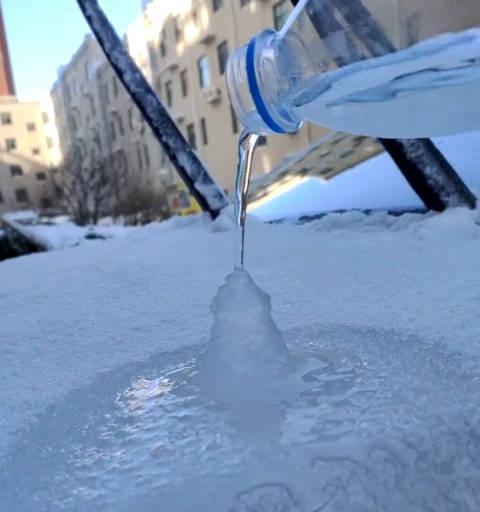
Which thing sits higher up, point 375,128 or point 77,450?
point 375,128

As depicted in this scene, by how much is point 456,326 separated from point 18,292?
4.49 ft

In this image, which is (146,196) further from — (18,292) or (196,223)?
(18,292)

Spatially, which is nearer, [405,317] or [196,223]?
[405,317]

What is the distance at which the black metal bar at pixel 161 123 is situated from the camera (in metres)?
2.96

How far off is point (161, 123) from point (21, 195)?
24980 mm

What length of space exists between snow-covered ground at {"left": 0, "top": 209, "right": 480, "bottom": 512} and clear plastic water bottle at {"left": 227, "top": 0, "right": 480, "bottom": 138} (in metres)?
0.44

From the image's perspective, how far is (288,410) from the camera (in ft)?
2.60

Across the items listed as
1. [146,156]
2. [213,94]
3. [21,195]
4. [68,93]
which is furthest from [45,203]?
[213,94]

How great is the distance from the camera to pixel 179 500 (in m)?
0.62

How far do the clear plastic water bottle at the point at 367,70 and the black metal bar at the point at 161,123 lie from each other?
191 cm

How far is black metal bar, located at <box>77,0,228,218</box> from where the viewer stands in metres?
2.96

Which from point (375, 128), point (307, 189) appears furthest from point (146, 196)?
point (375, 128)

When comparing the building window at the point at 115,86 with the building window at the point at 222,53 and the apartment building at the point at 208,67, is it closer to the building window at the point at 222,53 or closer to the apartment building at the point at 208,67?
the apartment building at the point at 208,67

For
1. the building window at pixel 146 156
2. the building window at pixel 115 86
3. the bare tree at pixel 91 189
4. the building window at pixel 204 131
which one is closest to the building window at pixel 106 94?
the building window at pixel 115 86
